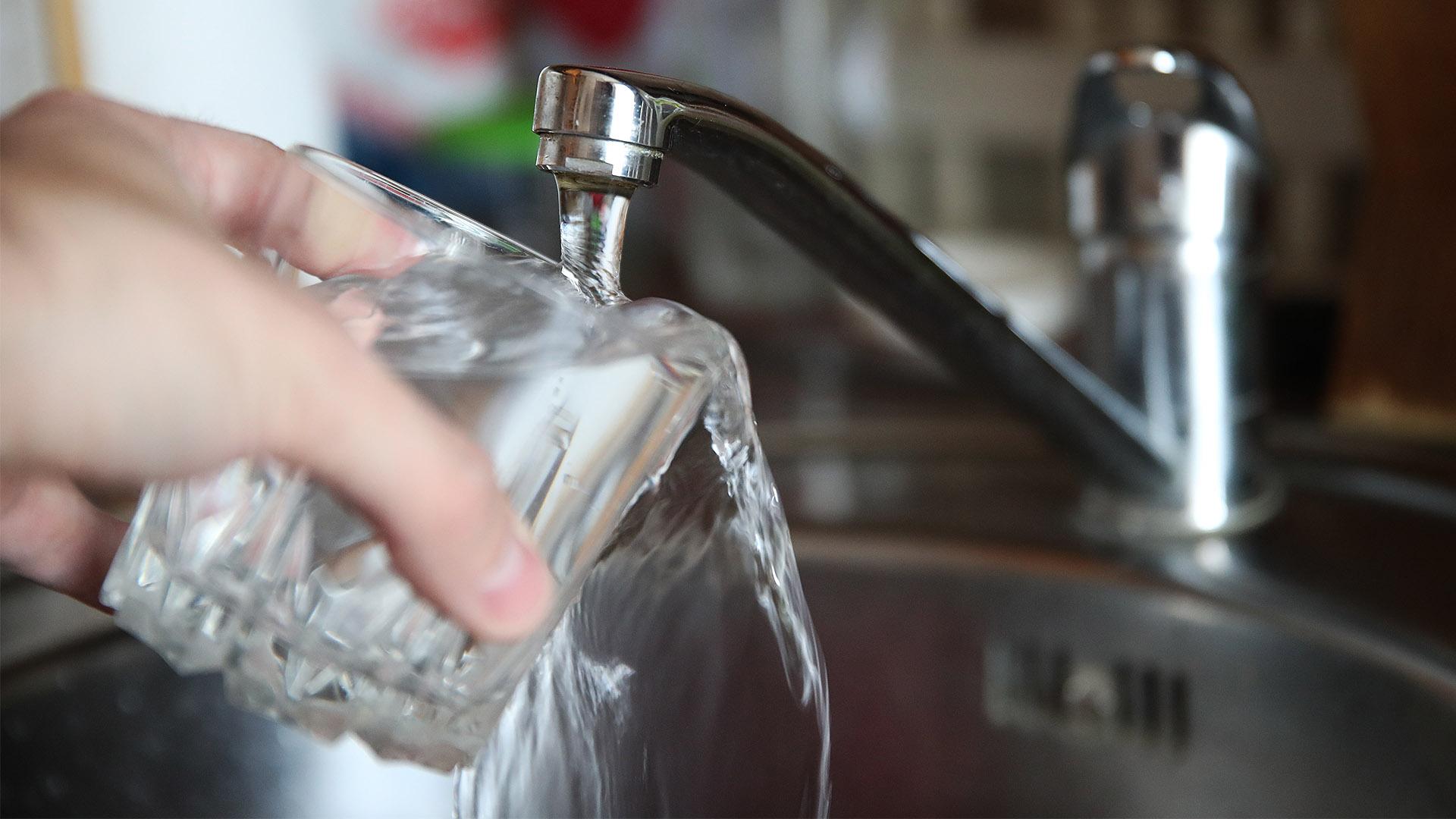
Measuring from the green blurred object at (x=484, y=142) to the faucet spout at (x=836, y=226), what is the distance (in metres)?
0.85

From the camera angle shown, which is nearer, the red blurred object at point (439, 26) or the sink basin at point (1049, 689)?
the sink basin at point (1049, 689)

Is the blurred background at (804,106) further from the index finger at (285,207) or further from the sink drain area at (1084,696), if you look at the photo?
the index finger at (285,207)

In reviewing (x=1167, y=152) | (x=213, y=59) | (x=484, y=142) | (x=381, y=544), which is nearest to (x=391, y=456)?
(x=381, y=544)

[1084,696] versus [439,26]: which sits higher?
[439,26]

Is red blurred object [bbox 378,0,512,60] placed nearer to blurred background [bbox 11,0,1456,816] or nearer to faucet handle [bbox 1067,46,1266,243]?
blurred background [bbox 11,0,1456,816]

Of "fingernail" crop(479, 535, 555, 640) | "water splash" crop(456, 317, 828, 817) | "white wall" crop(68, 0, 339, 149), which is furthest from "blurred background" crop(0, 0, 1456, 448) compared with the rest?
"fingernail" crop(479, 535, 555, 640)

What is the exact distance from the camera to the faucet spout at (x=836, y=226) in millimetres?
210

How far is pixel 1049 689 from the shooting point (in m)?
0.41

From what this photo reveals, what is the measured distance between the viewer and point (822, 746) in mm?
260

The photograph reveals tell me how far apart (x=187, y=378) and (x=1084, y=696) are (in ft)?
1.07

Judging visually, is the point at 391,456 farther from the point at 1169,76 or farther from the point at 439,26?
the point at 439,26

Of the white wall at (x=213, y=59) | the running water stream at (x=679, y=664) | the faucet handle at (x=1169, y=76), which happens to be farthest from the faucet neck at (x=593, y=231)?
the white wall at (x=213, y=59)

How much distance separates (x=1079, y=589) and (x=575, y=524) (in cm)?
26

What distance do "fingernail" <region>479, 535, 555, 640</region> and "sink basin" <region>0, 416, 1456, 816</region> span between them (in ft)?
0.79
